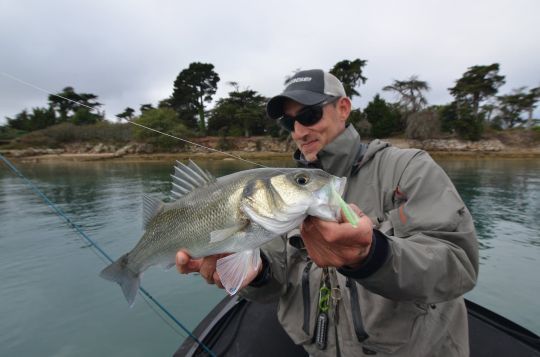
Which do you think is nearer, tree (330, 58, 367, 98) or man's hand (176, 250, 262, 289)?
man's hand (176, 250, 262, 289)

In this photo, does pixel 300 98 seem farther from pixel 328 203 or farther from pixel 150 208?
pixel 150 208

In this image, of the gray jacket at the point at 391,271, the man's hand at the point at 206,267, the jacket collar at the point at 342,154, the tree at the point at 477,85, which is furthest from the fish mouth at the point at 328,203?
the tree at the point at 477,85

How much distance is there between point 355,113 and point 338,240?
45654 millimetres

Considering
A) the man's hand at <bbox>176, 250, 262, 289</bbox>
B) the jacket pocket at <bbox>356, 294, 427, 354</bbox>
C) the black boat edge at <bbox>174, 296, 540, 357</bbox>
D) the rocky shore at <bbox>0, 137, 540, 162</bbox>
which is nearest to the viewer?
the jacket pocket at <bbox>356, 294, 427, 354</bbox>

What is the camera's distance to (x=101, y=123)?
50781 millimetres

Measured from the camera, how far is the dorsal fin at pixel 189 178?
211cm

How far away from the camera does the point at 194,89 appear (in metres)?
54.8

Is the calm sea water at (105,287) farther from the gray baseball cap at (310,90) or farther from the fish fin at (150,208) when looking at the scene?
the gray baseball cap at (310,90)

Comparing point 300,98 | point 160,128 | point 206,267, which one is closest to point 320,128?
point 300,98

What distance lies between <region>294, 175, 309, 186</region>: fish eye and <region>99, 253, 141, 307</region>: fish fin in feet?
Answer: 4.98

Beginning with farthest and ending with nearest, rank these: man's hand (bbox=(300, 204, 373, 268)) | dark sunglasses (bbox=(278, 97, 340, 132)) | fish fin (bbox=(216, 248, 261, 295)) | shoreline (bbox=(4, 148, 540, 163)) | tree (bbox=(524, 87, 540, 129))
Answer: tree (bbox=(524, 87, 540, 129))
shoreline (bbox=(4, 148, 540, 163))
dark sunglasses (bbox=(278, 97, 340, 132))
fish fin (bbox=(216, 248, 261, 295))
man's hand (bbox=(300, 204, 373, 268))

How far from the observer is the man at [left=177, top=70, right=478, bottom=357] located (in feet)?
4.81

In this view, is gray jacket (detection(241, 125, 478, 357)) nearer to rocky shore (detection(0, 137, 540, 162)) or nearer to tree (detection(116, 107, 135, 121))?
tree (detection(116, 107, 135, 121))

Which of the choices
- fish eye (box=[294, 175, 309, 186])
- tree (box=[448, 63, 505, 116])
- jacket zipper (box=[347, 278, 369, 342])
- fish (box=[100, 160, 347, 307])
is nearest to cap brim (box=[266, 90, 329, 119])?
fish (box=[100, 160, 347, 307])
